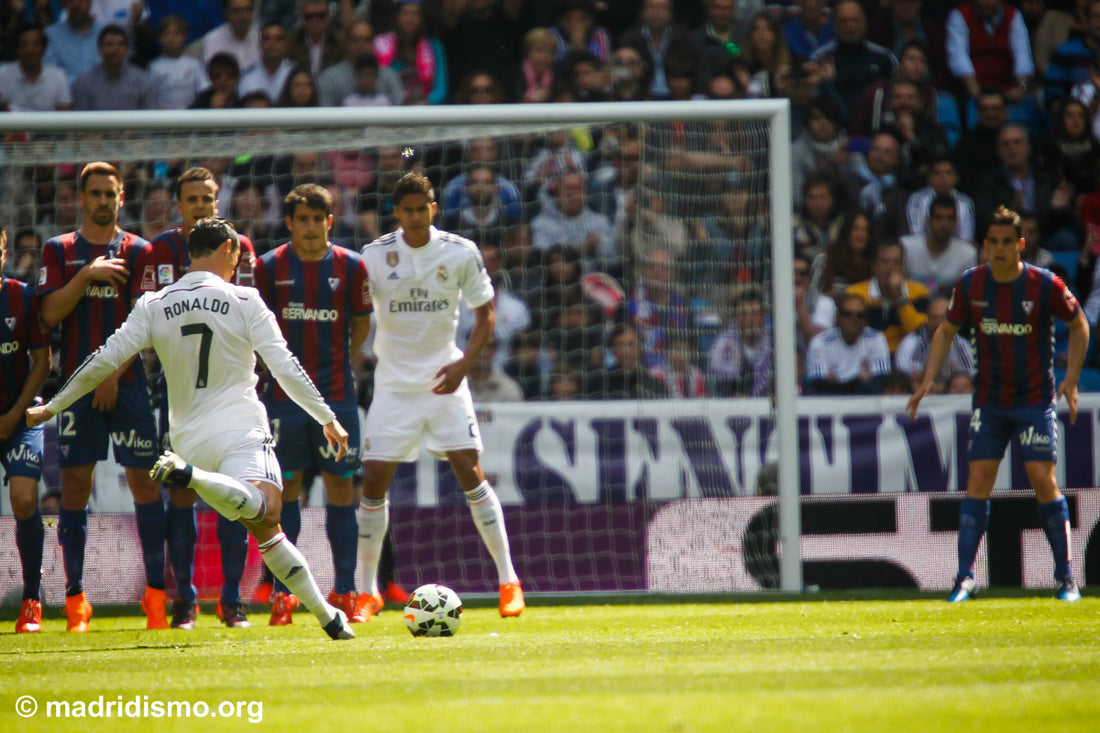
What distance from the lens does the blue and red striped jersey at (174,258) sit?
6.63 m

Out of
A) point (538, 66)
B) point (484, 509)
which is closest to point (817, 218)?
point (538, 66)

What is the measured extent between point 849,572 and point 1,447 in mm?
5125

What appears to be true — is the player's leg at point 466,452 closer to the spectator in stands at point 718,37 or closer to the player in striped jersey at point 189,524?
the player in striped jersey at point 189,524

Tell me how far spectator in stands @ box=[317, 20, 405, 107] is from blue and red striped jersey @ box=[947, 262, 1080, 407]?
18.8ft

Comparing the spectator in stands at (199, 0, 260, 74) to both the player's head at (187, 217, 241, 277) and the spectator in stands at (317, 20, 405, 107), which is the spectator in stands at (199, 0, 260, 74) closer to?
the spectator in stands at (317, 20, 405, 107)

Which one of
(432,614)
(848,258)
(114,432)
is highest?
(848,258)

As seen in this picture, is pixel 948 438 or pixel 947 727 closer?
pixel 947 727

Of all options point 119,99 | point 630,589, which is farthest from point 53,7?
point 630,589

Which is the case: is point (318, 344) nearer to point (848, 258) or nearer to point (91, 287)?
point (91, 287)

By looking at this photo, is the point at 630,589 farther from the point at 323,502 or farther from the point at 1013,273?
the point at 1013,273

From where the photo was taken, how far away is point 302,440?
689 cm

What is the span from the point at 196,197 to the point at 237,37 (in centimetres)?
552

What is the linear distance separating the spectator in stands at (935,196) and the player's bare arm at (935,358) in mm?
3138

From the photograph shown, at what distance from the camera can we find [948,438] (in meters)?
8.59
